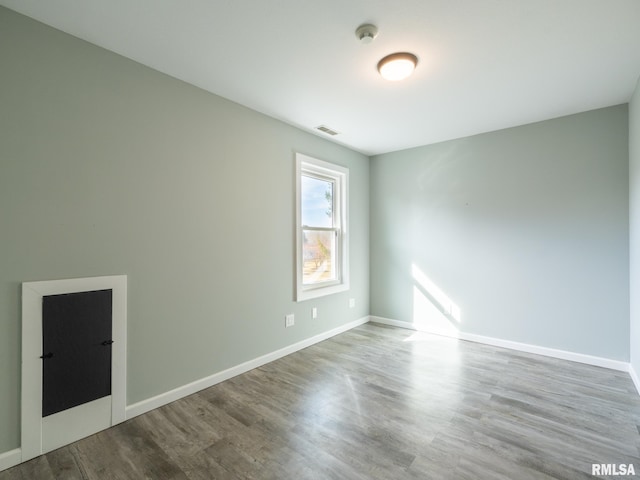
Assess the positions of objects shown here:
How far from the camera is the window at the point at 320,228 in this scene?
11.9ft

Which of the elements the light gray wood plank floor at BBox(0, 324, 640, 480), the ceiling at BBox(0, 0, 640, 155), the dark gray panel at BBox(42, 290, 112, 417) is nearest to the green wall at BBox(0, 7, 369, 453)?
the dark gray panel at BBox(42, 290, 112, 417)

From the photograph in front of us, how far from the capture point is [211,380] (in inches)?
107

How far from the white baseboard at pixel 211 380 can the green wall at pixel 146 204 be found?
5cm

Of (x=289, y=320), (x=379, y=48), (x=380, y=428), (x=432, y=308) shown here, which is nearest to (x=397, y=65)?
(x=379, y=48)

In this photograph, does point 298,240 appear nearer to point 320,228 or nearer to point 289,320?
point 320,228

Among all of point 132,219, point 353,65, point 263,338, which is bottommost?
point 263,338

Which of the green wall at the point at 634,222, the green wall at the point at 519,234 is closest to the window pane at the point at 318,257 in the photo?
the green wall at the point at 519,234

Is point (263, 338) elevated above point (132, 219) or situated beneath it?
situated beneath

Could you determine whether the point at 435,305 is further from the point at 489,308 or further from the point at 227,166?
the point at 227,166

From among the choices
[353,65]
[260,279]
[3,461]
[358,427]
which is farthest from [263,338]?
[353,65]

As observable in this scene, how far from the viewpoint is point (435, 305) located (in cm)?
413

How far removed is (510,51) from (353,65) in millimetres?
1113

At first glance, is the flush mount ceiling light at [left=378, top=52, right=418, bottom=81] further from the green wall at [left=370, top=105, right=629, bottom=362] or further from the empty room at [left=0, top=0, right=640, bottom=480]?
the green wall at [left=370, top=105, right=629, bottom=362]

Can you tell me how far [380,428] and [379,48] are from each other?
264 cm
